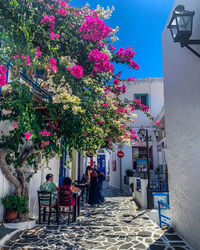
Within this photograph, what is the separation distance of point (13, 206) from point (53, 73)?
158 inches

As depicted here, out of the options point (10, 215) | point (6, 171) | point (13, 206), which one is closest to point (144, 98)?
point (6, 171)

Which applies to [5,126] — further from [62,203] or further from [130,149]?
[130,149]

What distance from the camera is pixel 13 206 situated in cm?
646

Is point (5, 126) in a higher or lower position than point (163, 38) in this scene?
lower

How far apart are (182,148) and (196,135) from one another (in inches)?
42.6

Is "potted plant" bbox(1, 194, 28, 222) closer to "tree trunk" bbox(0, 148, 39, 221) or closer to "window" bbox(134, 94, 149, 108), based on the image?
"tree trunk" bbox(0, 148, 39, 221)

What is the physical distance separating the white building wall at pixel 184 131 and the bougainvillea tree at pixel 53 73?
4.49ft

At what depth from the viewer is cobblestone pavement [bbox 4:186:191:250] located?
5.27 metres

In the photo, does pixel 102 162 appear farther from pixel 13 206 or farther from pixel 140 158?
pixel 13 206

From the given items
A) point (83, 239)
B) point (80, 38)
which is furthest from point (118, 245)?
point (80, 38)

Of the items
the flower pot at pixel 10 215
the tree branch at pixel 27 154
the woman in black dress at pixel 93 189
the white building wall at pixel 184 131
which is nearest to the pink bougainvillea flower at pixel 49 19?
the white building wall at pixel 184 131

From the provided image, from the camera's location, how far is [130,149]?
55.8ft

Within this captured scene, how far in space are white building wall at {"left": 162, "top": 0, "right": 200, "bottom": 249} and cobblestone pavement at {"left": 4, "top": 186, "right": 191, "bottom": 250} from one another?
692mm

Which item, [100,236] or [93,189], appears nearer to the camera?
[100,236]
